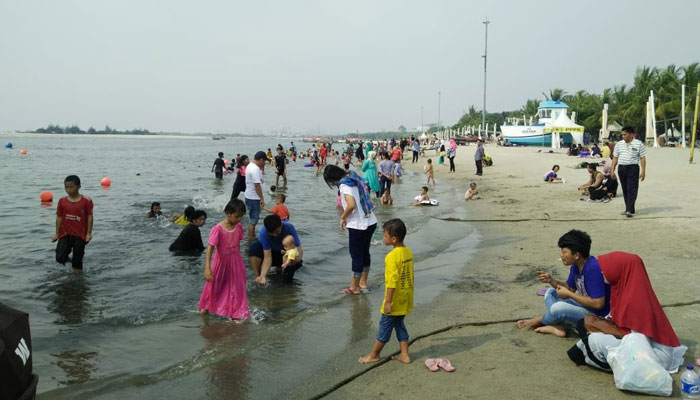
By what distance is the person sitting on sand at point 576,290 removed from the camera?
14.7 feet

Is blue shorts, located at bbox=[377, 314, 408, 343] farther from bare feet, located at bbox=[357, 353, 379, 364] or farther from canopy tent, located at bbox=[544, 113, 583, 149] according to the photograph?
canopy tent, located at bbox=[544, 113, 583, 149]

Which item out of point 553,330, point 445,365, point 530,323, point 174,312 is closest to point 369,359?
point 445,365

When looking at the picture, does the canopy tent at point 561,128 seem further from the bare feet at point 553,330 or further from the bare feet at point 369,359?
the bare feet at point 369,359

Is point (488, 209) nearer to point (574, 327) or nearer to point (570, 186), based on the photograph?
point (570, 186)

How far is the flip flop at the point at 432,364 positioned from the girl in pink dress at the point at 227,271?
2555mm

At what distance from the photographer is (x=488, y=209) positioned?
14625 mm

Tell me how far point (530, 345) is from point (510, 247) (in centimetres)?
475

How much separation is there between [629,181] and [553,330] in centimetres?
707

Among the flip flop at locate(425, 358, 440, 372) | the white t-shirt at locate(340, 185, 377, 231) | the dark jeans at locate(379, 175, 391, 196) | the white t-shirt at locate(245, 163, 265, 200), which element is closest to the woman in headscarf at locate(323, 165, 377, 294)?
the white t-shirt at locate(340, 185, 377, 231)

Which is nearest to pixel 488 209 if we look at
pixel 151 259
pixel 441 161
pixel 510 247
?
pixel 510 247

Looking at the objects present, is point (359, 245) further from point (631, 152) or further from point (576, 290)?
point (631, 152)

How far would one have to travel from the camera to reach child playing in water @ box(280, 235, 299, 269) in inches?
297

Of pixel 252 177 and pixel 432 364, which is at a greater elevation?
pixel 252 177

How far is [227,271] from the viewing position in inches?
234
